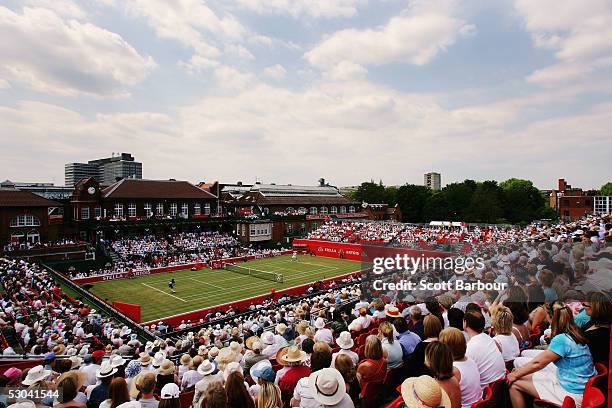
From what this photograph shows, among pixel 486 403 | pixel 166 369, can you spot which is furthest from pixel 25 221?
pixel 486 403

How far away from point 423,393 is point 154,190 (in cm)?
5147

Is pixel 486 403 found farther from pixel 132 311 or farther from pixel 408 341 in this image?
pixel 132 311

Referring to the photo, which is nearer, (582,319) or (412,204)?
(582,319)

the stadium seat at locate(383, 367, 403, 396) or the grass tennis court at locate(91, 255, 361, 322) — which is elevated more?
the stadium seat at locate(383, 367, 403, 396)

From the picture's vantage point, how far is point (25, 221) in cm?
3522

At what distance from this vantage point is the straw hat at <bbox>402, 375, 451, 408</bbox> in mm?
3170

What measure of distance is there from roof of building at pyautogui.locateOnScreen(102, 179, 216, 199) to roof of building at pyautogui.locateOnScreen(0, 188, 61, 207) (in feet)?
24.5

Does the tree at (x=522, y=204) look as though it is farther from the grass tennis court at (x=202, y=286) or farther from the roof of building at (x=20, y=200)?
the roof of building at (x=20, y=200)

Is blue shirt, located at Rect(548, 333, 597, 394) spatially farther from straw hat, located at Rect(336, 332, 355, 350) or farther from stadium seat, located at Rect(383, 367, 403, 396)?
straw hat, located at Rect(336, 332, 355, 350)

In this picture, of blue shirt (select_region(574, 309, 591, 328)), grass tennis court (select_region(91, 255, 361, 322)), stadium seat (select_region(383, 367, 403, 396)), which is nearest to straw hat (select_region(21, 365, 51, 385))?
stadium seat (select_region(383, 367, 403, 396))

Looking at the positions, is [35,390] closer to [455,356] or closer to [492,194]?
[455,356]

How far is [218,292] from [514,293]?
24861 millimetres

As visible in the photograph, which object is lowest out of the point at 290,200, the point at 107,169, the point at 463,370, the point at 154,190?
the point at 463,370

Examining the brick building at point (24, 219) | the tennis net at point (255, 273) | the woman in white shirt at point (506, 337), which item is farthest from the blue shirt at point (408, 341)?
the brick building at point (24, 219)
